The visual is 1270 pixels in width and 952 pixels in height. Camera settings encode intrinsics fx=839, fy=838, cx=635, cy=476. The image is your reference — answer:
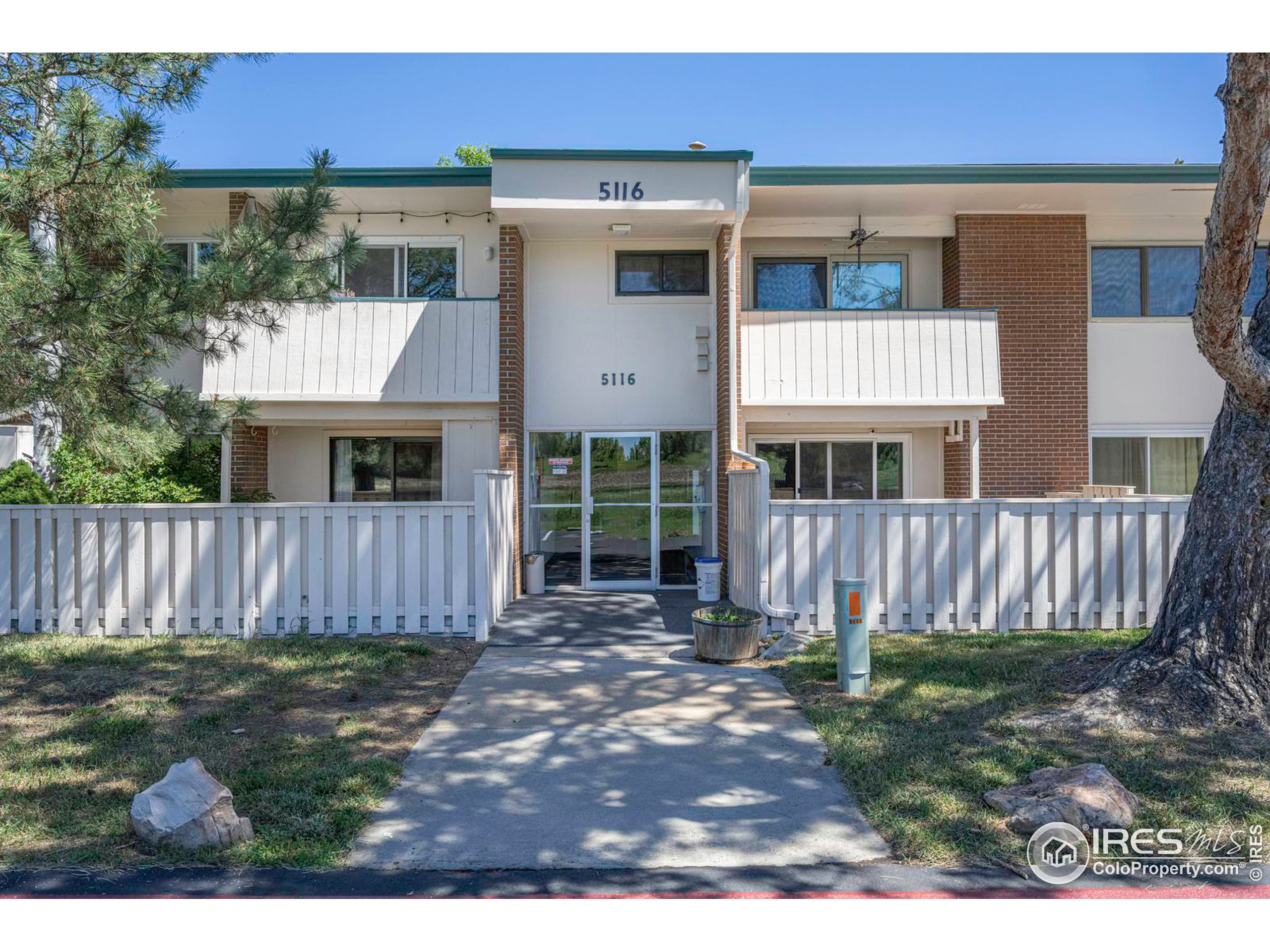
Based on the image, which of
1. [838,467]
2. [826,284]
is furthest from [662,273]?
[838,467]

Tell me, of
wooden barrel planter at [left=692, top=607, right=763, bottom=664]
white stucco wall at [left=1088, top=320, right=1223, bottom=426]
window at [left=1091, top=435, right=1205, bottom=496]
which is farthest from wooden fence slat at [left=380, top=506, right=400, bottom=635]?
window at [left=1091, top=435, right=1205, bottom=496]

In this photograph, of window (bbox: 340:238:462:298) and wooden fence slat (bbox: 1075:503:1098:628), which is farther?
window (bbox: 340:238:462:298)

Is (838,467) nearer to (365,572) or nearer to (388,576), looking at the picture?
(388,576)

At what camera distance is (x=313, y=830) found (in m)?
4.50

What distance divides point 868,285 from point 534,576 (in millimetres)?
7156

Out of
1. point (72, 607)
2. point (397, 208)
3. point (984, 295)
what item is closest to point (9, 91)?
point (72, 607)

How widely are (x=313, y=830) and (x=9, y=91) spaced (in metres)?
5.81

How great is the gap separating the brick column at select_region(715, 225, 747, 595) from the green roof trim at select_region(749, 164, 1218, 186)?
3.73 ft

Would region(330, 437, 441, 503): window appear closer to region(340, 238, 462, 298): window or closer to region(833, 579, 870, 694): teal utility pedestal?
region(340, 238, 462, 298): window

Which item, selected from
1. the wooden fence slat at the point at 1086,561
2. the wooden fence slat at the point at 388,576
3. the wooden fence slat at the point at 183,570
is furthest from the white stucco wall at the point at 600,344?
the wooden fence slat at the point at 1086,561

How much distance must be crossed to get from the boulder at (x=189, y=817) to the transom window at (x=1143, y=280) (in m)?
13.9

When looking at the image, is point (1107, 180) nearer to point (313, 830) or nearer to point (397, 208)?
point (397, 208)

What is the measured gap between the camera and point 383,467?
13312 millimetres

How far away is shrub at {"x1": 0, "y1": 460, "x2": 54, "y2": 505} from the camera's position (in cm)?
1030
